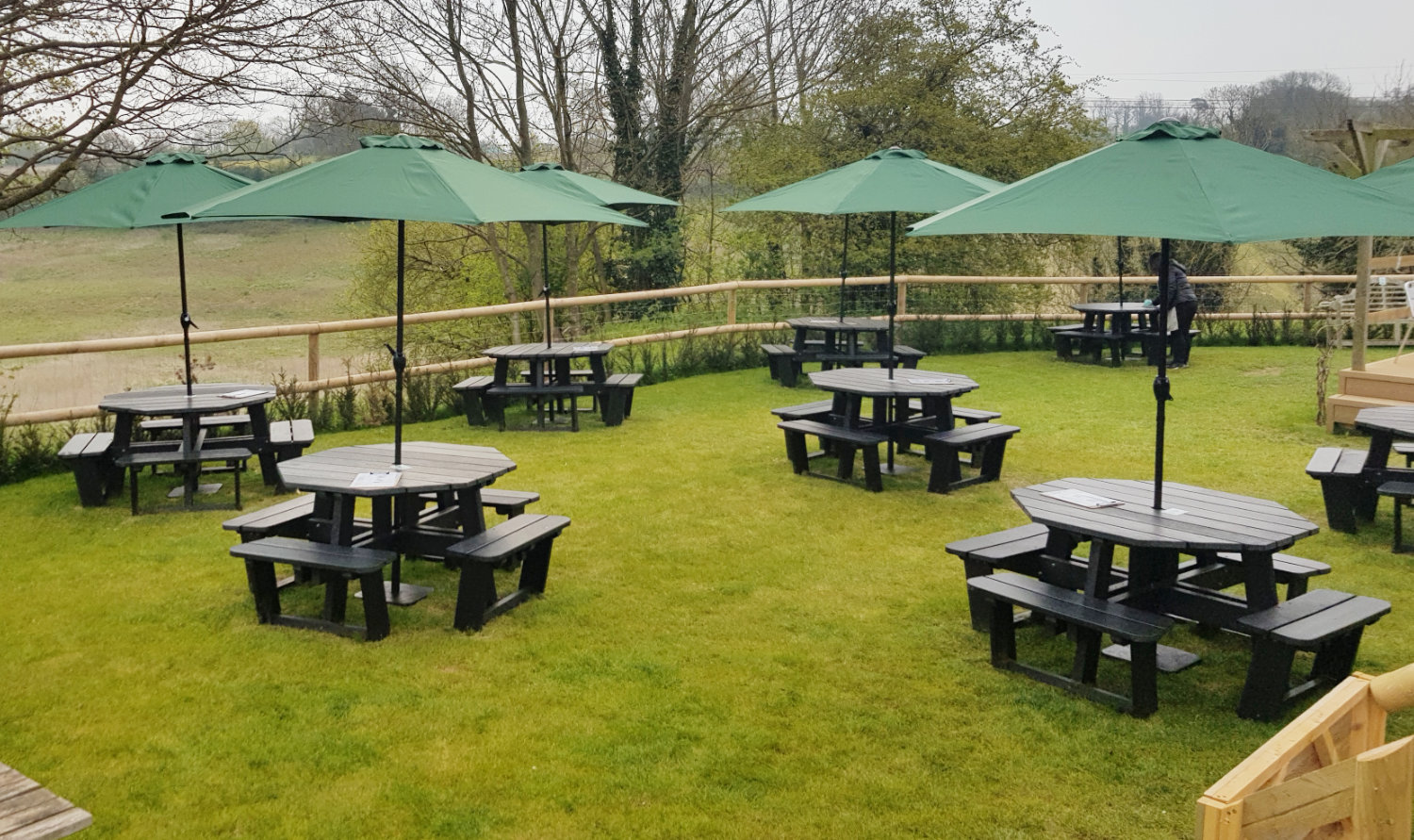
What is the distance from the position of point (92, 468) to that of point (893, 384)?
17.7 feet

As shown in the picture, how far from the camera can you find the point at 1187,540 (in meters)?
4.07

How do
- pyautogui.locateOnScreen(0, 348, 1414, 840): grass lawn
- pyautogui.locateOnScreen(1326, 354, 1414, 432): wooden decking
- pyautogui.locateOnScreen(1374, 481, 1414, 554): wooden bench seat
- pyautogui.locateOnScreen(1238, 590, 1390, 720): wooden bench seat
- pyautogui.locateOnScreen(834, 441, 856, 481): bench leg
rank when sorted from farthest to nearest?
pyautogui.locateOnScreen(1326, 354, 1414, 432): wooden decking → pyautogui.locateOnScreen(834, 441, 856, 481): bench leg → pyautogui.locateOnScreen(1374, 481, 1414, 554): wooden bench seat → pyautogui.locateOnScreen(1238, 590, 1390, 720): wooden bench seat → pyautogui.locateOnScreen(0, 348, 1414, 840): grass lawn

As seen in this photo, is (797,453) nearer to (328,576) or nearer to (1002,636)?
(1002,636)

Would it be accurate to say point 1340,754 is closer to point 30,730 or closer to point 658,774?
point 658,774

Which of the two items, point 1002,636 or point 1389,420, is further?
point 1389,420

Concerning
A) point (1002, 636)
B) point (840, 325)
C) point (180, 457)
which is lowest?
point (1002, 636)

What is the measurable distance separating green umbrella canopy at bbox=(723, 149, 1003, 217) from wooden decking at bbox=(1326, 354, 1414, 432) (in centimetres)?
340

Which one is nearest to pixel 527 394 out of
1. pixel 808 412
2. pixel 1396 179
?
pixel 808 412

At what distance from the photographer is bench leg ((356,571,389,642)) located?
4828 mm

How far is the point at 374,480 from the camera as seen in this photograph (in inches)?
199

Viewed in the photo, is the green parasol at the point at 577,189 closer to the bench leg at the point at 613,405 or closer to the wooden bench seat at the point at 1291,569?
the bench leg at the point at 613,405

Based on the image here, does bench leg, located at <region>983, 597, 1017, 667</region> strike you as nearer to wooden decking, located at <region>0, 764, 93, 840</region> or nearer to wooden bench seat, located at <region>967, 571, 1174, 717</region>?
wooden bench seat, located at <region>967, 571, 1174, 717</region>

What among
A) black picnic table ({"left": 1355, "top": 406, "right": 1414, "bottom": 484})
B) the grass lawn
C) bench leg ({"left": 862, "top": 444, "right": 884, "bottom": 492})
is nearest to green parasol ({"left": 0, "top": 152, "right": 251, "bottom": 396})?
the grass lawn

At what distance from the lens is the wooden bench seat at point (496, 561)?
4.93 meters
